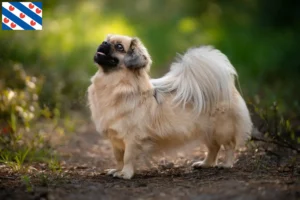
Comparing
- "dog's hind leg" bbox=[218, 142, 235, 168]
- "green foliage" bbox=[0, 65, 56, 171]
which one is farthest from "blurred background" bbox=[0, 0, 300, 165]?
"dog's hind leg" bbox=[218, 142, 235, 168]

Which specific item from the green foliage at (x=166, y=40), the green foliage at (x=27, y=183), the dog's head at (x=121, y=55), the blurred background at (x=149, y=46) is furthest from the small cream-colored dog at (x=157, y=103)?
the green foliage at (x=166, y=40)

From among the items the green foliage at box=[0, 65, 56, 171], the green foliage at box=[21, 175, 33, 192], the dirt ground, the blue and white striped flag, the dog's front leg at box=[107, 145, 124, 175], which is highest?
the blue and white striped flag

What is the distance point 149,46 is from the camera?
13203mm

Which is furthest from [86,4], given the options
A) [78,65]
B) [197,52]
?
[197,52]

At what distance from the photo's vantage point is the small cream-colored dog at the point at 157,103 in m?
4.87

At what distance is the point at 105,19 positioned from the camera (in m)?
15.5

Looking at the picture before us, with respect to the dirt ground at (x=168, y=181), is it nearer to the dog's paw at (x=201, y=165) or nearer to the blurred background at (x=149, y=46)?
the dog's paw at (x=201, y=165)

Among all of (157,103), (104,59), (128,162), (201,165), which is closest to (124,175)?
(128,162)

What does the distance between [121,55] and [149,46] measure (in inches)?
326

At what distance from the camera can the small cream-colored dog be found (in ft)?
16.0

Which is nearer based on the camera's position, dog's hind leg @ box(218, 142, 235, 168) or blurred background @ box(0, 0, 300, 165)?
dog's hind leg @ box(218, 142, 235, 168)

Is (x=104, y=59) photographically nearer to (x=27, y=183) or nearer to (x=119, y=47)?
(x=119, y=47)

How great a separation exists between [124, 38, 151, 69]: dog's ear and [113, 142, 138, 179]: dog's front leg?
74 centimetres

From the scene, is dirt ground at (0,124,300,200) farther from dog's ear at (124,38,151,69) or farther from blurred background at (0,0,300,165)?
dog's ear at (124,38,151,69)
